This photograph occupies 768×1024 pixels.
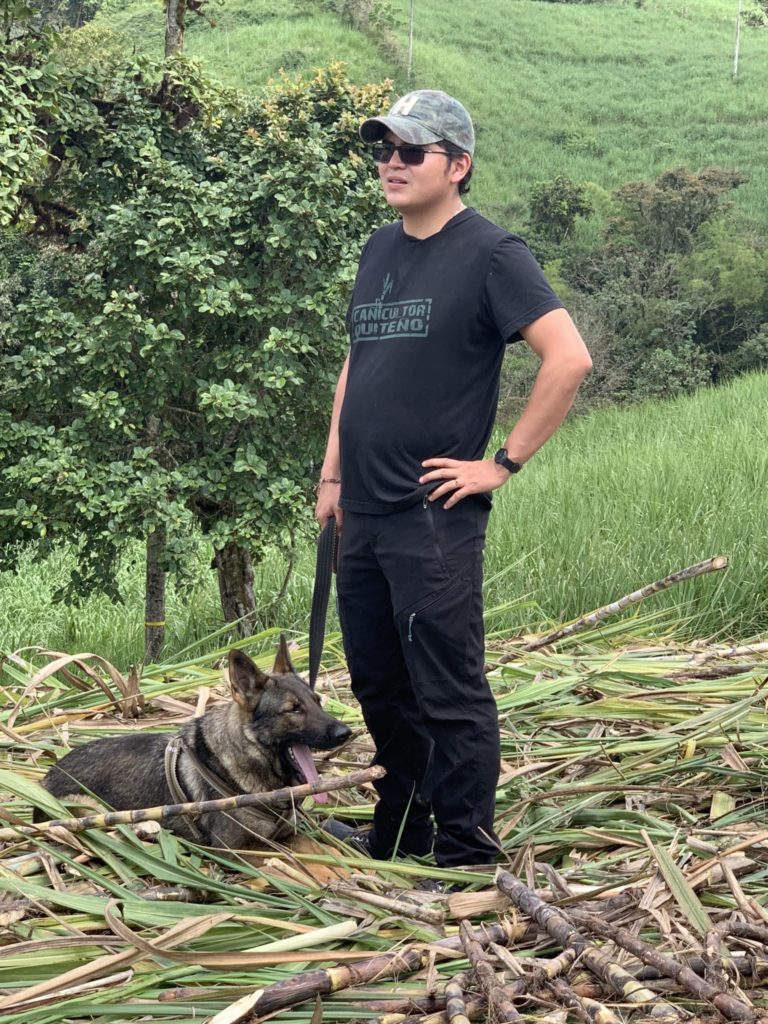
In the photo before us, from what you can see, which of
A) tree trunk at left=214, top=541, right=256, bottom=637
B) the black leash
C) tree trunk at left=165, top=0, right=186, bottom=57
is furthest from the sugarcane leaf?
tree trunk at left=165, top=0, right=186, bottom=57

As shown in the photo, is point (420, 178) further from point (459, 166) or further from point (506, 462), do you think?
point (506, 462)

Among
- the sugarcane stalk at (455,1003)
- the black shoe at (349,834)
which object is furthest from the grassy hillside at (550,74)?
the sugarcane stalk at (455,1003)

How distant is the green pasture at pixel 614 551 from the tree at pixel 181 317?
0.77 meters

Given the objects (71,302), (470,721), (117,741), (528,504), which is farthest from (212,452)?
(470,721)

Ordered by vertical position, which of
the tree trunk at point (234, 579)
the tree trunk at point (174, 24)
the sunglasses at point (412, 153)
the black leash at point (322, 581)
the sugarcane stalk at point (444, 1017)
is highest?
the tree trunk at point (174, 24)

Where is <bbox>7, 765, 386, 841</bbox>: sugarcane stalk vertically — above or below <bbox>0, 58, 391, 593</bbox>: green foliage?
below

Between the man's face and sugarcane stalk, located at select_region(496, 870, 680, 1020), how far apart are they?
182 centimetres

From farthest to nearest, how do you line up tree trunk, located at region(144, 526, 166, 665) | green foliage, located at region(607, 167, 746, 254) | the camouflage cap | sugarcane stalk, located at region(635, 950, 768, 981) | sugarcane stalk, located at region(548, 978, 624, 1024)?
green foliage, located at region(607, 167, 746, 254)
tree trunk, located at region(144, 526, 166, 665)
the camouflage cap
sugarcane stalk, located at region(635, 950, 768, 981)
sugarcane stalk, located at region(548, 978, 624, 1024)

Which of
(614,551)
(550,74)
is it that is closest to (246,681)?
(614,551)

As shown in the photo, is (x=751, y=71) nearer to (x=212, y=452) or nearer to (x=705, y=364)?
(x=705, y=364)

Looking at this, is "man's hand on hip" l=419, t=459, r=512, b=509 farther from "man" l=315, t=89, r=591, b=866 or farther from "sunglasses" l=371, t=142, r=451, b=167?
"sunglasses" l=371, t=142, r=451, b=167

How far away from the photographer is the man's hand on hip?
10.2 ft

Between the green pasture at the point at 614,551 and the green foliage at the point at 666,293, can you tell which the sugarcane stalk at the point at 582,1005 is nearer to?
the green pasture at the point at 614,551

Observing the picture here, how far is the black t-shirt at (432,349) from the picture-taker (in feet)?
10.1
